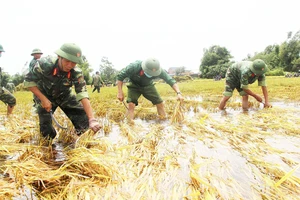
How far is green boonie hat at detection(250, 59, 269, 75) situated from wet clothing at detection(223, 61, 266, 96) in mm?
144

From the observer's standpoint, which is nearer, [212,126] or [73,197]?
[73,197]

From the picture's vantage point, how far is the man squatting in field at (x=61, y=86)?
2816mm

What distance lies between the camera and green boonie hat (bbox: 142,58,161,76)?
14.2ft

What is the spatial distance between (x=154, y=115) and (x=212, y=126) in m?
1.85

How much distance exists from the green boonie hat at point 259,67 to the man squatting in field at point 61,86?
3894 millimetres

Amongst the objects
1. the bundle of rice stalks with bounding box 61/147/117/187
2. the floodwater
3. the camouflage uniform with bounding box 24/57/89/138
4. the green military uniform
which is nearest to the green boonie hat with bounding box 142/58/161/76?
the green military uniform

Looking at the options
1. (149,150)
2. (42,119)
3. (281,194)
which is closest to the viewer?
(281,194)

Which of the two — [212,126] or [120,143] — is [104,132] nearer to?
[120,143]

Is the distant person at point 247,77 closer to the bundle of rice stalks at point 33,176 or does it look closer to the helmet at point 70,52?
the helmet at point 70,52

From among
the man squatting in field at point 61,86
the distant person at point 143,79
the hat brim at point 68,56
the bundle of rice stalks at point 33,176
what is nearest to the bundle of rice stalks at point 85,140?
the man squatting in field at point 61,86

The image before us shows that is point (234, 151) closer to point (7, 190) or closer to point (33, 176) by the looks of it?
point (33, 176)

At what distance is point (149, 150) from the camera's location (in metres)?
2.76

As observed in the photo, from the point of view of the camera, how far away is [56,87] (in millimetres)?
3236

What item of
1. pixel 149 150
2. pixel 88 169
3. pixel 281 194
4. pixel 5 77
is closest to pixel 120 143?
pixel 149 150
